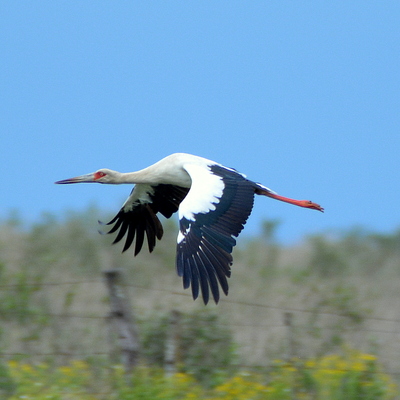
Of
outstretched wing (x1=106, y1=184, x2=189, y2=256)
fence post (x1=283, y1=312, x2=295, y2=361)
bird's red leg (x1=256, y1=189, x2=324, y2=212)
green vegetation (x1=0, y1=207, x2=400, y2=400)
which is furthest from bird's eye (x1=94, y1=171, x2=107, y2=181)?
fence post (x1=283, y1=312, x2=295, y2=361)

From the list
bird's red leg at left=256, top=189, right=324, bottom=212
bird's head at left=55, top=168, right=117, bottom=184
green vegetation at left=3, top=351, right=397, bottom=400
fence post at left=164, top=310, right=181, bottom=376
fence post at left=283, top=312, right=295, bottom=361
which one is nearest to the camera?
green vegetation at left=3, top=351, right=397, bottom=400

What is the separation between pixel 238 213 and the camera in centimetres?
616

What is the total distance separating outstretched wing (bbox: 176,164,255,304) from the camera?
558 cm

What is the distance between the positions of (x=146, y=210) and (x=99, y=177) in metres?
0.55

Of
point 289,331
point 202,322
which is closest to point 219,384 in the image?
point 289,331

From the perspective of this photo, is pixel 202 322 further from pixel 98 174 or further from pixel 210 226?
pixel 98 174

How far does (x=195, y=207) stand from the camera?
6094 mm

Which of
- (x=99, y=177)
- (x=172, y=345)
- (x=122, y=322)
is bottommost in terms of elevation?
(x=172, y=345)

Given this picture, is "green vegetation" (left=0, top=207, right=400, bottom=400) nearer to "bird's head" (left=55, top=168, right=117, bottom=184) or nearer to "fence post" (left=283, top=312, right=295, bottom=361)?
"fence post" (left=283, top=312, right=295, bottom=361)

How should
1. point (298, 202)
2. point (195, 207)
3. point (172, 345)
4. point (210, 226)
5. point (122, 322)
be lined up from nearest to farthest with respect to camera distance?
1. point (122, 322)
2. point (172, 345)
3. point (210, 226)
4. point (195, 207)
5. point (298, 202)

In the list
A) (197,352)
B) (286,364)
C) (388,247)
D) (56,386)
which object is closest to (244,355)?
(197,352)

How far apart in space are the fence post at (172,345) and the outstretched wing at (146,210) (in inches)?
82.6

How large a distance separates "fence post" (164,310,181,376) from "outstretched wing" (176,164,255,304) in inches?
11.6

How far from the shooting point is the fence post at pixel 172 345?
5.71 meters
